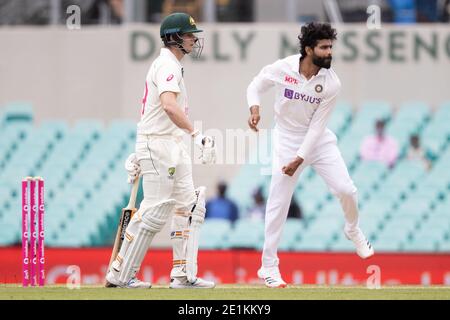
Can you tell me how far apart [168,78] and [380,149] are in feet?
26.0

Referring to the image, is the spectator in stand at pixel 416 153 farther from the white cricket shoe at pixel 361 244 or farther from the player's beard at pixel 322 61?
the player's beard at pixel 322 61

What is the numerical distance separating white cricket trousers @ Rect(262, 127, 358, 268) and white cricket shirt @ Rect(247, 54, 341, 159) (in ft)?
0.36

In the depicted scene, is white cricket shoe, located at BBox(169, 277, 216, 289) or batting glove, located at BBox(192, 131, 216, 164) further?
white cricket shoe, located at BBox(169, 277, 216, 289)

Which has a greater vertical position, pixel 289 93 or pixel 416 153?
pixel 289 93

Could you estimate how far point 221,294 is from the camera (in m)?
8.56

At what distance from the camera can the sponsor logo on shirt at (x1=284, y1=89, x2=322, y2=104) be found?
9.49m

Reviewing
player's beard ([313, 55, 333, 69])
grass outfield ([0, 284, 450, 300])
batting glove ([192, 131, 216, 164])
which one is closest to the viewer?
grass outfield ([0, 284, 450, 300])

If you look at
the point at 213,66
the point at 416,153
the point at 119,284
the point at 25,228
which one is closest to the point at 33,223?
the point at 25,228

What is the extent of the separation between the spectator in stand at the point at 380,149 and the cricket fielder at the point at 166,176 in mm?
7388

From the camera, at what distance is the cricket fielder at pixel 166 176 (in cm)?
895

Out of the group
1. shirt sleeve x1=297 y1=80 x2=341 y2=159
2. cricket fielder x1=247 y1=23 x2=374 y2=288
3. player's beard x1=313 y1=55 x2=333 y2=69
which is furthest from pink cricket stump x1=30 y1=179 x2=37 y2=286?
player's beard x1=313 y1=55 x2=333 y2=69

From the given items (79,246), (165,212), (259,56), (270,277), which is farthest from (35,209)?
(259,56)

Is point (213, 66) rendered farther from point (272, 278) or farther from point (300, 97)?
point (272, 278)

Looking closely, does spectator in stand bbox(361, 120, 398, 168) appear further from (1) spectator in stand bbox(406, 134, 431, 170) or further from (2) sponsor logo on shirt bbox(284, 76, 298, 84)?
(2) sponsor logo on shirt bbox(284, 76, 298, 84)
